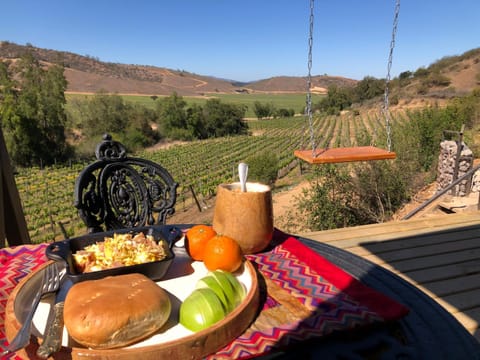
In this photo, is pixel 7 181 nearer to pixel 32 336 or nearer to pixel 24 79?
pixel 32 336

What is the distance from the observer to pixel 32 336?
0.63 metres

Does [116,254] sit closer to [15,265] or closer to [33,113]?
[15,265]

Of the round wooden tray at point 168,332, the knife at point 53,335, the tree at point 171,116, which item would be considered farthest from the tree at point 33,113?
the knife at point 53,335

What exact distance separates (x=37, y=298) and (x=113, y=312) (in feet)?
0.88

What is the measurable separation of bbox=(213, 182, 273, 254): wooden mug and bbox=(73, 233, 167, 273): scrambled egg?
0.23m

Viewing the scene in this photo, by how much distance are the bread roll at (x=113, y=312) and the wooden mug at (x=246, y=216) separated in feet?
1.39

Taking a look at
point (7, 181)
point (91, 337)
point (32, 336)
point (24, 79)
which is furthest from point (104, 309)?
point (24, 79)

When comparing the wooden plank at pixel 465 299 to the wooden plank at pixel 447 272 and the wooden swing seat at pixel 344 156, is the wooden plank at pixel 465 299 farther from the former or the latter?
the wooden swing seat at pixel 344 156

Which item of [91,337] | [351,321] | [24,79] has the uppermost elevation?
[24,79]

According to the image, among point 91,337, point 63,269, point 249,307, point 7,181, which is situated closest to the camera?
point 91,337

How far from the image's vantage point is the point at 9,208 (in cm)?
218

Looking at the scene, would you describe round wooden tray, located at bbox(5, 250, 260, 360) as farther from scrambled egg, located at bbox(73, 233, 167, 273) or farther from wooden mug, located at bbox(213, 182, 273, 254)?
wooden mug, located at bbox(213, 182, 273, 254)

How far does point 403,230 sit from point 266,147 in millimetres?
30624

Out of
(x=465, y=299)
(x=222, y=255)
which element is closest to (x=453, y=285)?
(x=465, y=299)
